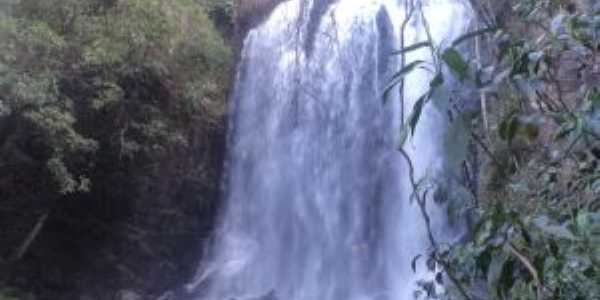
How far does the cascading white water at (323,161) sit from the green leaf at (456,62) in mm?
9291

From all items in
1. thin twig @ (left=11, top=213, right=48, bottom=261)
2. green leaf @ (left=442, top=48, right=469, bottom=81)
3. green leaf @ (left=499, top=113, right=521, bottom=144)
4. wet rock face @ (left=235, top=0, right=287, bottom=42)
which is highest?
wet rock face @ (left=235, top=0, right=287, bottom=42)

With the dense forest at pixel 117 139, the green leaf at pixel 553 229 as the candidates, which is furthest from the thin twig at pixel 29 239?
the green leaf at pixel 553 229

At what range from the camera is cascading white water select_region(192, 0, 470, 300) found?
11.2 m

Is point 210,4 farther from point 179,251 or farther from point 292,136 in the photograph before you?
point 179,251

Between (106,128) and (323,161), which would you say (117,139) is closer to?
(106,128)

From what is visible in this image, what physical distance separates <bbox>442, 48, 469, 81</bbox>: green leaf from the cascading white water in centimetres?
929

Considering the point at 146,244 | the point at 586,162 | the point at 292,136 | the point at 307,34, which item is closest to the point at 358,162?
the point at 292,136

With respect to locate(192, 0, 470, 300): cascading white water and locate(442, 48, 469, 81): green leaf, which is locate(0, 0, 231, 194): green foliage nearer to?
locate(192, 0, 470, 300): cascading white water

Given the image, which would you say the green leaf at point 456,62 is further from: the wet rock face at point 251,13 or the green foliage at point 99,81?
the wet rock face at point 251,13

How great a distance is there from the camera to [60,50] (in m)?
8.95

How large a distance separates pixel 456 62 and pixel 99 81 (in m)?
8.78

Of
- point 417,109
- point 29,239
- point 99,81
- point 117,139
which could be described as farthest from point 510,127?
point 117,139

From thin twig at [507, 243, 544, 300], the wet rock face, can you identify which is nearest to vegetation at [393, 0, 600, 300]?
thin twig at [507, 243, 544, 300]

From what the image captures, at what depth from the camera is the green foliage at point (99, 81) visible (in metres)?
8.40
